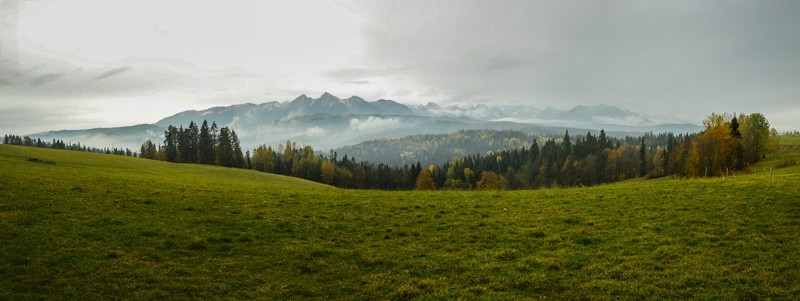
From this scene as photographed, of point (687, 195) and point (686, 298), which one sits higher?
point (687, 195)

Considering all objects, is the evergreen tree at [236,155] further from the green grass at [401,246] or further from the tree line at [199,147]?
the green grass at [401,246]

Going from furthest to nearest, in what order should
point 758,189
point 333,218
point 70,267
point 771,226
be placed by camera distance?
point 758,189, point 333,218, point 771,226, point 70,267

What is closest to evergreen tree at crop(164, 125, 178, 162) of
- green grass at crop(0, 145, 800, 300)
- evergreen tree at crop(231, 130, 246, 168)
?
evergreen tree at crop(231, 130, 246, 168)

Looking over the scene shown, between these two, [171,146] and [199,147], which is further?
[199,147]

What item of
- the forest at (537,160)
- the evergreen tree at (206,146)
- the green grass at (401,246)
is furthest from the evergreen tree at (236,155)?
the green grass at (401,246)

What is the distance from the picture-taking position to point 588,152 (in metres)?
178

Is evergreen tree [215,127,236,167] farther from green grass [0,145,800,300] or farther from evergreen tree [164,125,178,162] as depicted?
green grass [0,145,800,300]

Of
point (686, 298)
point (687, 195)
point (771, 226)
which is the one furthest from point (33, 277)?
point (687, 195)

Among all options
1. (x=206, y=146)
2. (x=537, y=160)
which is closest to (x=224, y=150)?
(x=206, y=146)

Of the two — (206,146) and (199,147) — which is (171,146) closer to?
(199,147)

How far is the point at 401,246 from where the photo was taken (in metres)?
A: 19.6

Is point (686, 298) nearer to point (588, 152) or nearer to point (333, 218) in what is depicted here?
point (333, 218)

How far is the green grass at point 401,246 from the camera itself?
45.2ft

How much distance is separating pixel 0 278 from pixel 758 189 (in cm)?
4115
